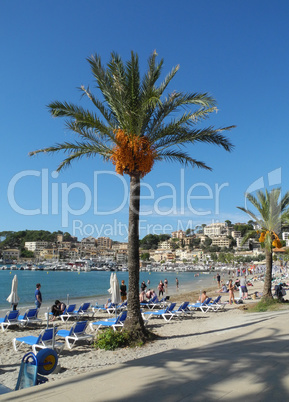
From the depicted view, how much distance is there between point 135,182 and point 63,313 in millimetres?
8341

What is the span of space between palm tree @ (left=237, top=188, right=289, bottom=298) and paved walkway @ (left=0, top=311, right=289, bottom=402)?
33.4 ft

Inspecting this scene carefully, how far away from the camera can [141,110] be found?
9.70 meters

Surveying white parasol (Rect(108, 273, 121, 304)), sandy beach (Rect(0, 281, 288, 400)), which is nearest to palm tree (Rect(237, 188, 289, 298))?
sandy beach (Rect(0, 281, 288, 400))

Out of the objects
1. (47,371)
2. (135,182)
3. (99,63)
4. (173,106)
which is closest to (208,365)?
(47,371)

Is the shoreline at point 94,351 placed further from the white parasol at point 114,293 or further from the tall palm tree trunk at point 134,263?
the white parasol at point 114,293

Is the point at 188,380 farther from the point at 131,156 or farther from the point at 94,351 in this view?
the point at 131,156

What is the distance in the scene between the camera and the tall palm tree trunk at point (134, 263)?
980 centimetres

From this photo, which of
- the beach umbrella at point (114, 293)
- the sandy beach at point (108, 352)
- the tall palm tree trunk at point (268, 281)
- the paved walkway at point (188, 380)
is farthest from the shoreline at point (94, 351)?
the tall palm tree trunk at point (268, 281)

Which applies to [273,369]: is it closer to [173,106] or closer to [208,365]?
[208,365]

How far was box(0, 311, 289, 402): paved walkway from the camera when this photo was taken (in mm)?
4637

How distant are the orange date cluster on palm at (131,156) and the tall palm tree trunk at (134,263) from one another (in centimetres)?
36

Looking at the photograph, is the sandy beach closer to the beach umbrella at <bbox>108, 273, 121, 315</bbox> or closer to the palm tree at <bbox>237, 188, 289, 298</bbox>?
the beach umbrella at <bbox>108, 273, 121, 315</bbox>

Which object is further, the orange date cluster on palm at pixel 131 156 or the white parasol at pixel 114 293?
the white parasol at pixel 114 293

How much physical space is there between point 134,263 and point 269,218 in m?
10.7
